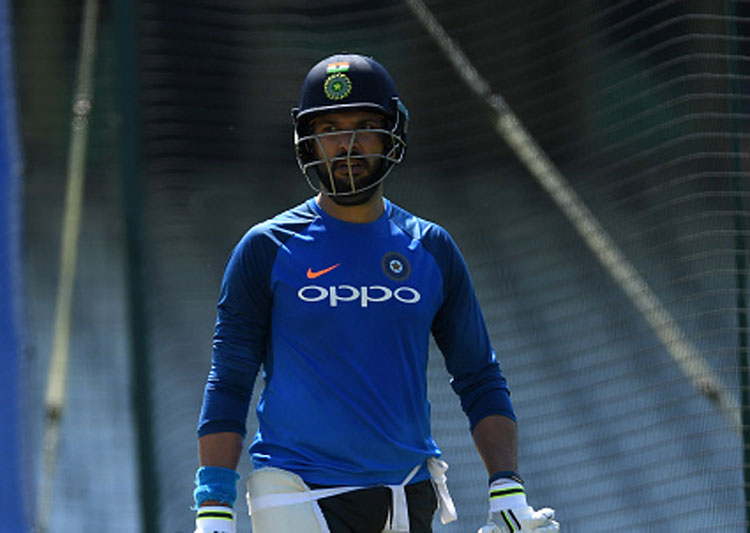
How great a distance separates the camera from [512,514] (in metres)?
2.96

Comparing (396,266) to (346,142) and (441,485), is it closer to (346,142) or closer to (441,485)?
(346,142)

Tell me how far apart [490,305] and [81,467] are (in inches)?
83.7

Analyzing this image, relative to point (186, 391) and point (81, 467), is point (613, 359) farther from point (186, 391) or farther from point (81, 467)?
point (81, 467)

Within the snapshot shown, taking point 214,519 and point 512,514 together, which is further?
point 512,514

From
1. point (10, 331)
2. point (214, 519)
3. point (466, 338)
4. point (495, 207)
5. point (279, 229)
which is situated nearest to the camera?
point (214, 519)

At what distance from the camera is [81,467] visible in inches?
221

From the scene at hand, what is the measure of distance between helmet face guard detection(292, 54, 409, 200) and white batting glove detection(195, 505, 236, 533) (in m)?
0.79

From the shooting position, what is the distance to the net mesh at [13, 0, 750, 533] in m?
5.28

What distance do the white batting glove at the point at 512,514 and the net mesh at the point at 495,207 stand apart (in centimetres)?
207

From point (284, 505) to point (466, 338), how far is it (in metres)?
0.63

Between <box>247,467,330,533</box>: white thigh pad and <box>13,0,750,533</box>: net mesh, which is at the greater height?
<box>13,0,750,533</box>: net mesh

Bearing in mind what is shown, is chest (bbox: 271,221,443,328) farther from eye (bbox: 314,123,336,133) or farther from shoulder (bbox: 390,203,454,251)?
eye (bbox: 314,123,336,133)

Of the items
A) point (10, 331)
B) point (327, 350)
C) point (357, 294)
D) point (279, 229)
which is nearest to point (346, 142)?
point (279, 229)

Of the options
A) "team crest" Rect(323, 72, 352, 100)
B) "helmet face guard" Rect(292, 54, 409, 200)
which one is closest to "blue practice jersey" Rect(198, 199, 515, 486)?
"helmet face guard" Rect(292, 54, 409, 200)
